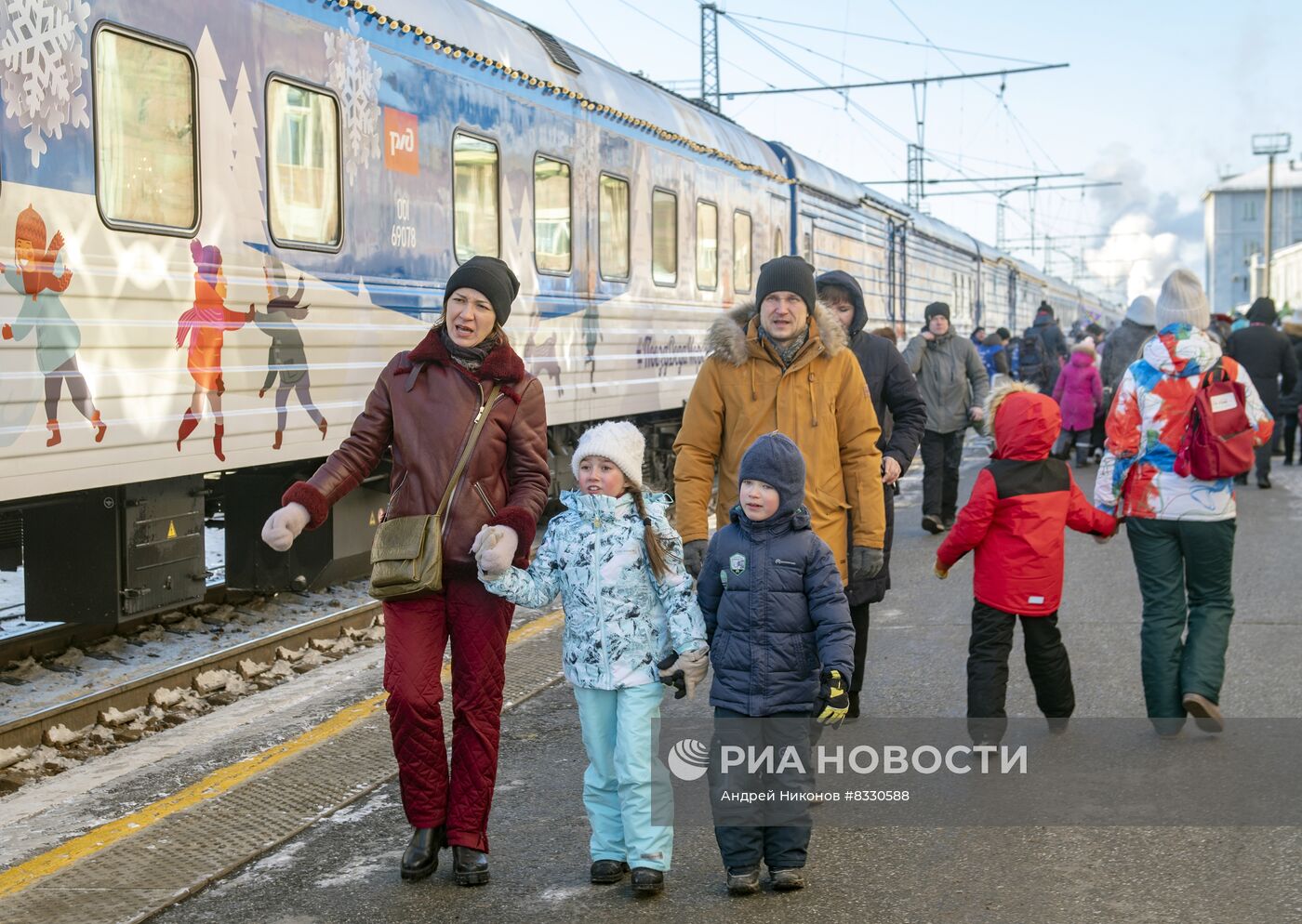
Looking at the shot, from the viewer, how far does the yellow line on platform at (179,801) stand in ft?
14.5

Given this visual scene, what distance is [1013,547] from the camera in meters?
5.69

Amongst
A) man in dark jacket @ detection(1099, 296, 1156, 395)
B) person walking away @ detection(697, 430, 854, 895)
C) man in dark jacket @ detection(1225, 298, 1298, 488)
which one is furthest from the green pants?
man in dark jacket @ detection(1225, 298, 1298, 488)

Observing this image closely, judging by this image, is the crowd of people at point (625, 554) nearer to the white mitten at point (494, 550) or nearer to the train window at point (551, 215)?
the white mitten at point (494, 550)

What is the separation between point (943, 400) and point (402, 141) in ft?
17.0

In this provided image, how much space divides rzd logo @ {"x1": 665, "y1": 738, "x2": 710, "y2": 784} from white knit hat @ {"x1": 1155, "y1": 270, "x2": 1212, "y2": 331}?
2445 millimetres

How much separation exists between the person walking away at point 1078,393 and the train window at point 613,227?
5.80 metres

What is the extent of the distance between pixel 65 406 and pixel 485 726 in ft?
8.36

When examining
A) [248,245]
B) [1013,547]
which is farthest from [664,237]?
[1013,547]

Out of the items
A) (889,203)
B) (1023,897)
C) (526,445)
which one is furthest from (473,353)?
(889,203)

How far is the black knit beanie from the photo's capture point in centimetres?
428

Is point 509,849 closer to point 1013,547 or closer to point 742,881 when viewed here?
point 742,881

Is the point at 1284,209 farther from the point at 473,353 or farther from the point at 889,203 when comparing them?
the point at 473,353

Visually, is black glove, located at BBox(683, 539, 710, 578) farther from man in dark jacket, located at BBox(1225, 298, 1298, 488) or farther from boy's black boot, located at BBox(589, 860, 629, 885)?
man in dark jacket, located at BBox(1225, 298, 1298, 488)

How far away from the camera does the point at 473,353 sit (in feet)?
14.6
